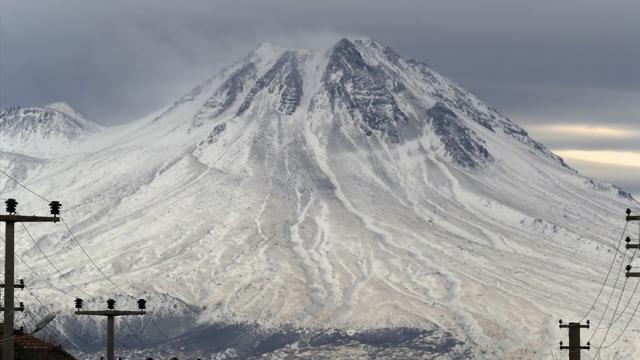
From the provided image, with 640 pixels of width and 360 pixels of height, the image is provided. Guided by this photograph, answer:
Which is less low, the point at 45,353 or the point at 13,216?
the point at 13,216

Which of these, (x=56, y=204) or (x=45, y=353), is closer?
(x=56, y=204)

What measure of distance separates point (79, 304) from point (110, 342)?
11.3ft

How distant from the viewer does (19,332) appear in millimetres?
113250

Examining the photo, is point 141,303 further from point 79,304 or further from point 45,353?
point 45,353

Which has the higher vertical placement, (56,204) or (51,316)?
(56,204)

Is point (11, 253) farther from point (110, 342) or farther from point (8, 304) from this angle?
point (110, 342)

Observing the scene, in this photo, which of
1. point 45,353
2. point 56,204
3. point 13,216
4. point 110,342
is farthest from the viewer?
point 110,342

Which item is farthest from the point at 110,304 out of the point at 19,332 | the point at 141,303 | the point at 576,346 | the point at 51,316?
the point at 51,316

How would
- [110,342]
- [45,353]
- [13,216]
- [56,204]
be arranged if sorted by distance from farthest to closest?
[110,342]
[45,353]
[56,204]
[13,216]

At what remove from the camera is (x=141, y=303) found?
5027 inches

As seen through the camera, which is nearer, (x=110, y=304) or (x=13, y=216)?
(x=13, y=216)

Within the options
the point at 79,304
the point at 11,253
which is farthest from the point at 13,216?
the point at 79,304

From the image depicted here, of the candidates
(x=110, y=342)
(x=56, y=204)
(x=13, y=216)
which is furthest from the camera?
(x=110, y=342)

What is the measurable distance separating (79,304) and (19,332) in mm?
10363
